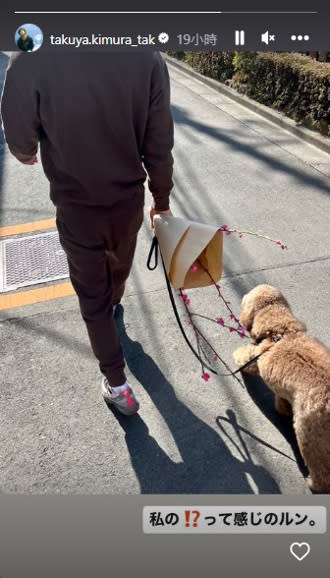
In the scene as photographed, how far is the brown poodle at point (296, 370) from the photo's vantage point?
2145 millimetres

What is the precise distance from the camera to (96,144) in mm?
1963

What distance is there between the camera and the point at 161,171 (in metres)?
2.22

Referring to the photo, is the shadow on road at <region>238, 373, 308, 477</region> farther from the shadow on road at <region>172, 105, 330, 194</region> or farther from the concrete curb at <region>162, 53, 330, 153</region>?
the concrete curb at <region>162, 53, 330, 153</region>

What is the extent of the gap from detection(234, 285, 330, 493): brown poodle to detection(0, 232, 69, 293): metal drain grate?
1.74m

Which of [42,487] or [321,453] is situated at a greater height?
[321,453]

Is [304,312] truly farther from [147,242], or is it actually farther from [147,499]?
[147,499]

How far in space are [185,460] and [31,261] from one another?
2198 mm

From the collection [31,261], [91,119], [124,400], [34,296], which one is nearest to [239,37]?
[91,119]

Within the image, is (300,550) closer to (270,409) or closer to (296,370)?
(296,370)

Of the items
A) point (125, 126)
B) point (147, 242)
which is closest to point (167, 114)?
point (125, 126)

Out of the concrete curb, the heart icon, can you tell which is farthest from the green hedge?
the heart icon

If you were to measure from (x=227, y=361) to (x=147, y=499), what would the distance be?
1.33 m

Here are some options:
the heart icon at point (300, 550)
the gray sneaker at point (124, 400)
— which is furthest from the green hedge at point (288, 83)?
the heart icon at point (300, 550)

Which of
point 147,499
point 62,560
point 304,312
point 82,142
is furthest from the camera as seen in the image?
point 304,312
